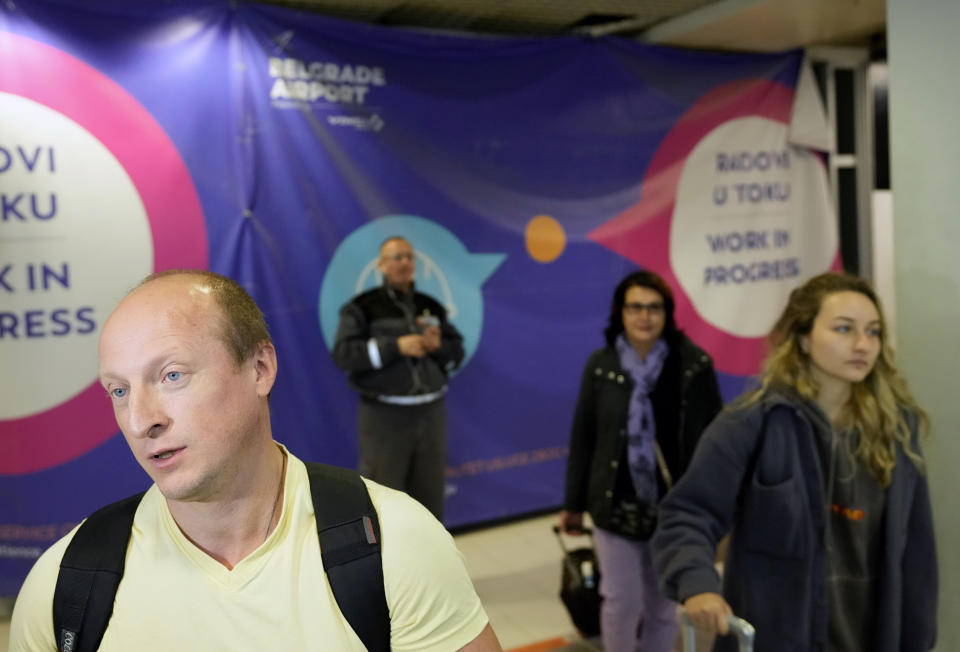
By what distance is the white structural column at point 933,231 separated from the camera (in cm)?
246

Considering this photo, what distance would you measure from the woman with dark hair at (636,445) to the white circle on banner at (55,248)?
2161 millimetres

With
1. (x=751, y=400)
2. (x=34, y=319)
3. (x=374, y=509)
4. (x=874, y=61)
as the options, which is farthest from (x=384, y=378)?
(x=874, y=61)

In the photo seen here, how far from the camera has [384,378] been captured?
3.76 m

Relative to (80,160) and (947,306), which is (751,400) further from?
(80,160)

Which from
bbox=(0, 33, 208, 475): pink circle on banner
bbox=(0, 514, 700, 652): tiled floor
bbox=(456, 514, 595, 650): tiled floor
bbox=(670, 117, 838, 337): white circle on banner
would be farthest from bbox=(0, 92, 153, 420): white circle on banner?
bbox=(670, 117, 838, 337): white circle on banner

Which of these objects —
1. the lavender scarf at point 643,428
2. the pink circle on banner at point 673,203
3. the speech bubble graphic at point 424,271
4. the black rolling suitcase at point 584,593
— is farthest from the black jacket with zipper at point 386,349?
the pink circle on banner at point 673,203

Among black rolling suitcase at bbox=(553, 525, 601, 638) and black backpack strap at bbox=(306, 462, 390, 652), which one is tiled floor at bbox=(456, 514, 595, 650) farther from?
black backpack strap at bbox=(306, 462, 390, 652)

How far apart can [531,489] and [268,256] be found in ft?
6.64

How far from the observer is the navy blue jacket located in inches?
74.3

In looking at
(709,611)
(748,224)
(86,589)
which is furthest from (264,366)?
(748,224)

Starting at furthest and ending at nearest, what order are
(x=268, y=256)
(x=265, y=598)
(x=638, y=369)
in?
(x=268, y=256) → (x=638, y=369) → (x=265, y=598)

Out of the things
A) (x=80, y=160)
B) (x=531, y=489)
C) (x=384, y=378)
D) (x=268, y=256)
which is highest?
(x=80, y=160)

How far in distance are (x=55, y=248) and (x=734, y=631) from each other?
3.16 meters

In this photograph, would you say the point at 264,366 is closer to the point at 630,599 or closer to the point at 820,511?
the point at 820,511
